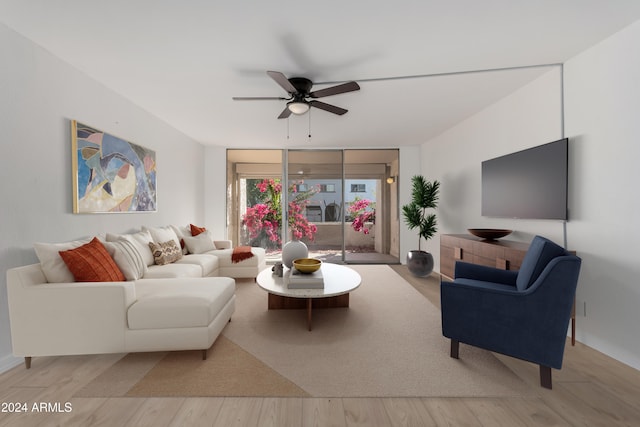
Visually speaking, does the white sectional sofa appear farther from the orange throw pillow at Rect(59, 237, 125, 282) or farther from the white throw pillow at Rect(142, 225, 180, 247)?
the white throw pillow at Rect(142, 225, 180, 247)

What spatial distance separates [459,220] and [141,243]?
14.6ft

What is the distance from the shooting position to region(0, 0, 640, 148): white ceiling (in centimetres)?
174

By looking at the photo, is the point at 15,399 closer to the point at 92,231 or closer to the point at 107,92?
the point at 92,231

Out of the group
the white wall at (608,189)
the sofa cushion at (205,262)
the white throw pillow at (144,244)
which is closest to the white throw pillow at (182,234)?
the sofa cushion at (205,262)

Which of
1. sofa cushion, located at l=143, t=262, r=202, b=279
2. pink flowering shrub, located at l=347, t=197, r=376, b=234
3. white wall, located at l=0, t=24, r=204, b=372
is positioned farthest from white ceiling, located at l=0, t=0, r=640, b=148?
pink flowering shrub, located at l=347, t=197, r=376, b=234

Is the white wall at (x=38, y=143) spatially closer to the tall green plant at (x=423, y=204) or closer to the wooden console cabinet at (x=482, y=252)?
the wooden console cabinet at (x=482, y=252)

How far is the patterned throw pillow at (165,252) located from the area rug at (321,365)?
1279 mm

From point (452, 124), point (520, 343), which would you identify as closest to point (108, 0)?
point (520, 343)

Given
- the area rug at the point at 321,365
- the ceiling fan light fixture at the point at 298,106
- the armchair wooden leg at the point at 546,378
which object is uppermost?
the ceiling fan light fixture at the point at 298,106

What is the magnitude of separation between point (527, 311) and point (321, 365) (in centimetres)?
142

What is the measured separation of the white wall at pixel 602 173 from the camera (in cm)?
192

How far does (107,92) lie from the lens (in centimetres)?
290

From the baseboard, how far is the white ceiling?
95.6 inches

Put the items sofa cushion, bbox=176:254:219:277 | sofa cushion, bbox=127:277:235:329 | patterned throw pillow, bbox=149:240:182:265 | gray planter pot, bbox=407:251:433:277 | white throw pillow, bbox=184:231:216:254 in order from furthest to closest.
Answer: gray planter pot, bbox=407:251:433:277, white throw pillow, bbox=184:231:216:254, sofa cushion, bbox=176:254:219:277, patterned throw pillow, bbox=149:240:182:265, sofa cushion, bbox=127:277:235:329
